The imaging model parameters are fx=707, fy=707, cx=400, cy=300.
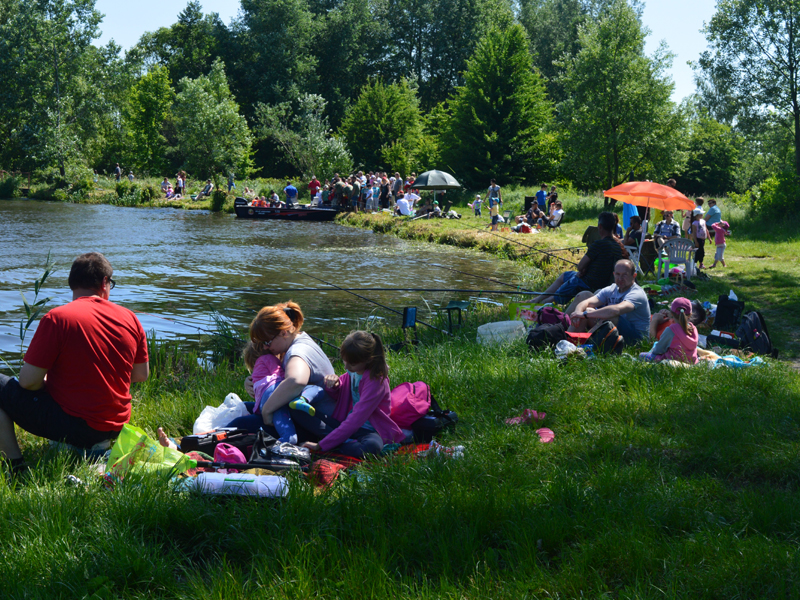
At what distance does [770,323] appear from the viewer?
29.7 feet

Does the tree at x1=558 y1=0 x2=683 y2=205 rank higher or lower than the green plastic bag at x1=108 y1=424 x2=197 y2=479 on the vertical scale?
higher

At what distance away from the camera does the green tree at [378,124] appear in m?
45.6

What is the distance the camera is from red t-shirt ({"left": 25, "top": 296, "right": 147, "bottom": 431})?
3852 mm

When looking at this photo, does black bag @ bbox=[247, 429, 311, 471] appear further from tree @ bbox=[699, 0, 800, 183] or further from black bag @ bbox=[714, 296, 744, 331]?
tree @ bbox=[699, 0, 800, 183]

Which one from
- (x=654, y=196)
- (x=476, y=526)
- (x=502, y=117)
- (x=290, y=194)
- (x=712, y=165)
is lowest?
(x=476, y=526)

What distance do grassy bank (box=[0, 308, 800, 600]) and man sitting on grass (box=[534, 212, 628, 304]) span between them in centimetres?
413

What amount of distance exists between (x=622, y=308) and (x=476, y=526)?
14.5ft

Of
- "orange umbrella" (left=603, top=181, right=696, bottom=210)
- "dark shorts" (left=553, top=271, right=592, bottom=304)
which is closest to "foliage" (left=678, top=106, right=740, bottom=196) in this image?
"orange umbrella" (left=603, top=181, right=696, bottom=210)

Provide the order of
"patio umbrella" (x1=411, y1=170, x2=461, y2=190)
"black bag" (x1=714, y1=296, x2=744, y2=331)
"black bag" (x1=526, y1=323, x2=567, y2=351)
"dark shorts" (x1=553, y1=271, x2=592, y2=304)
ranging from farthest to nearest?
"patio umbrella" (x1=411, y1=170, x2=461, y2=190)
"dark shorts" (x1=553, y1=271, x2=592, y2=304)
"black bag" (x1=714, y1=296, x2=744, y2=331)
"black bag" (x1=526, y1=323, x2=567, y2=351)

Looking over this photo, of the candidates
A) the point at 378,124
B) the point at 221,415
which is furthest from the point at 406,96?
the point at 221,415

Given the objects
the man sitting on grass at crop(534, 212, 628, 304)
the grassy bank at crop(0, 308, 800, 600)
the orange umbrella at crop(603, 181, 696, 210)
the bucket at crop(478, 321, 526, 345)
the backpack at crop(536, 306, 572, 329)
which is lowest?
the grassy bank at crop(0, 308, 800, 600)

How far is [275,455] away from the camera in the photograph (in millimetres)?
4215

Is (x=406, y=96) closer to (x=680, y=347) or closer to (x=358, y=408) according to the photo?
(x=680, y=347)

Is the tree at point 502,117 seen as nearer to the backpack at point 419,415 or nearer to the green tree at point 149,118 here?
the green tree at point 149,118
